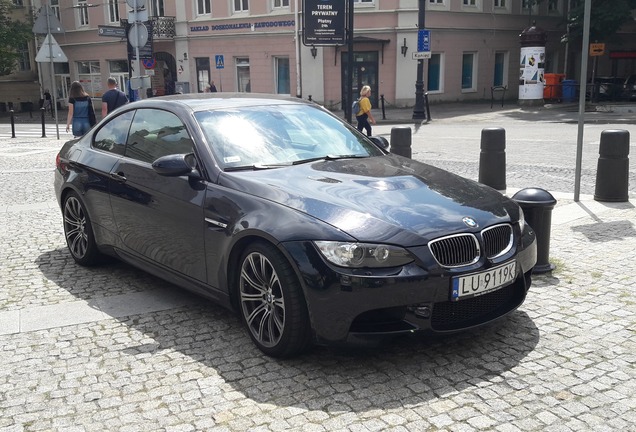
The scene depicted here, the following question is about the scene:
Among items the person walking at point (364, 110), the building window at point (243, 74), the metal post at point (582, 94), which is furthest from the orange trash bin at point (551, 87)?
the metal post at point (582, 94)

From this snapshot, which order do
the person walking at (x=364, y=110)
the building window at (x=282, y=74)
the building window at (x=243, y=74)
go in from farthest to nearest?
the building window at (x=243, y=74), the building window at (x=282, y=74), the person walking at (x=364, y=110)

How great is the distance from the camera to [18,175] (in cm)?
1291

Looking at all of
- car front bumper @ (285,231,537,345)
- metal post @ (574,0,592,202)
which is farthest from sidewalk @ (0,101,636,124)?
car front bumper @ (285,231,537,345)

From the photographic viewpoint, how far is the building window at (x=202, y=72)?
38.0 m

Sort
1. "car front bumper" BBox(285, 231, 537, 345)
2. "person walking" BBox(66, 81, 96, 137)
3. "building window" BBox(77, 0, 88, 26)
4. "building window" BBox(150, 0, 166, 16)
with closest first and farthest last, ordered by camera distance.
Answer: "car front bumper" BBox(285, 231, 537, 345), "person walking" BBox(66, 81, 96, 137), "building window" BBox(150, 0, 166, 16), "building window" BBox(77, 0, 88, 26)

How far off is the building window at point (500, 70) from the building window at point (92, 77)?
79.8 feet

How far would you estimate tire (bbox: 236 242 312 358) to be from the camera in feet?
12.7

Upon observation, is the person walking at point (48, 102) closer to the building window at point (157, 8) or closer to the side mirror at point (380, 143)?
the building window at point (157, 8)

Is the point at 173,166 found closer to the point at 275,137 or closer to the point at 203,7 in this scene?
the point at 275,137

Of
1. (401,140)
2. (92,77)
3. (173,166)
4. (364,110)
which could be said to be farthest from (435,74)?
(173,166)

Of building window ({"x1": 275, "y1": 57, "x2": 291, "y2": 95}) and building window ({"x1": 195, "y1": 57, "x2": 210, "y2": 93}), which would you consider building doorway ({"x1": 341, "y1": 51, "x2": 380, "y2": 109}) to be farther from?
building window ({"x1": 195, "y1": 57, "x2": 210, "y2": 93})

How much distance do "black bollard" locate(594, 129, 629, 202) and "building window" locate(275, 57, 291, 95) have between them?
27515 mm

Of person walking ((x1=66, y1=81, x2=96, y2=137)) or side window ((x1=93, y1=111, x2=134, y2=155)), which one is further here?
person walking ((x1=66, y1=81, x2=96, y2=137))

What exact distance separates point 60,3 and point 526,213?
45.6 meters
